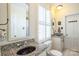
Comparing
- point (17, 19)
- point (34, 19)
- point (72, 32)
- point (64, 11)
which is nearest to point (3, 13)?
point (17, 19)

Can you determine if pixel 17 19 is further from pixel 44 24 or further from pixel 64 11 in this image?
pixel 64 11

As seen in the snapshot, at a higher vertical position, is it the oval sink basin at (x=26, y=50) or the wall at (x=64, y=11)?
the wall at (x=64, y=11)

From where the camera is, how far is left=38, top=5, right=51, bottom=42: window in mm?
1242

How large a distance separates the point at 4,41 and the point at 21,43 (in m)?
0.20

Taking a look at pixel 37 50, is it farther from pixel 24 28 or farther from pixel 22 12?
pixel 22 12

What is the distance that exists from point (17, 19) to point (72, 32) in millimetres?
669

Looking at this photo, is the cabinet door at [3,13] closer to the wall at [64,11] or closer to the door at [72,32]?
the wall at [64,11]

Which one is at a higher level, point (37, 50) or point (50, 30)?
point (50, 30)

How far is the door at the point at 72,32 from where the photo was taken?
1.19m

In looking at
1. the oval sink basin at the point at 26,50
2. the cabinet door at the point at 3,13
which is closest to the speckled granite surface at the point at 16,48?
the oval sink basin at the point at 26,50

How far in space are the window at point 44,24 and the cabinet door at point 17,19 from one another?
0.20 meters

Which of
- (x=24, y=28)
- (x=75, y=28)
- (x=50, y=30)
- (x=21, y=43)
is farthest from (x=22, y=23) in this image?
(x=75, y=28)

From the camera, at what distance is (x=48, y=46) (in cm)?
125

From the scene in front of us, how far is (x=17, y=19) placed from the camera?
45.8 inches
